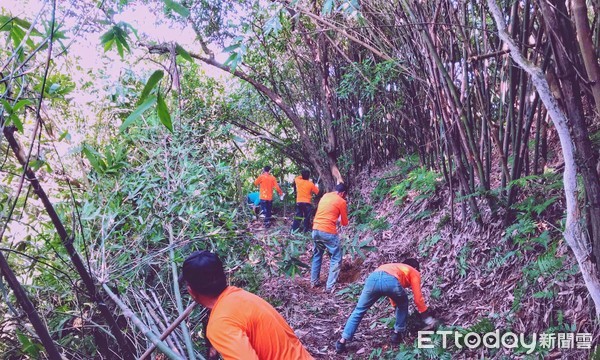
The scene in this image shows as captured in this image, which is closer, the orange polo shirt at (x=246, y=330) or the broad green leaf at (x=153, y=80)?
the broad green leaf at (x=153, y=80)

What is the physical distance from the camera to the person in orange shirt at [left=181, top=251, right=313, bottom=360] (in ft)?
5.88

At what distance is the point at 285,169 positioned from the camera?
482 inches

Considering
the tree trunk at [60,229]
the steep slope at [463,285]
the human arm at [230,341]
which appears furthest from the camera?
the steep slope at [463,285]

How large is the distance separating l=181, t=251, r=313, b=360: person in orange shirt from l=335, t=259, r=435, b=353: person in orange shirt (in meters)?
2.07

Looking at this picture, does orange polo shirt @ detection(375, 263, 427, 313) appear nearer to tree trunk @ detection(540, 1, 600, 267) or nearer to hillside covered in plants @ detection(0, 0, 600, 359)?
hillside covered in plants @ detection(0, 0, 600, 359)

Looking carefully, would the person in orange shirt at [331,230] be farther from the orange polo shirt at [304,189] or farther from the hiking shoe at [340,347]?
the orange polo shirt at [304,189]

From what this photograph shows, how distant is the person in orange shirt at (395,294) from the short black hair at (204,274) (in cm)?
228

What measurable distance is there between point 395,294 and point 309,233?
1.24 metres

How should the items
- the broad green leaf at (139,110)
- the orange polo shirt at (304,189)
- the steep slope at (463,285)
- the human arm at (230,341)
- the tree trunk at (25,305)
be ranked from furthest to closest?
Result: the orange polo shirt at (304,189) < the steep slope at (463,285) < the human arm at (230,341) < the tree trunk at (25,305) < the broad green leaf at (139,110)

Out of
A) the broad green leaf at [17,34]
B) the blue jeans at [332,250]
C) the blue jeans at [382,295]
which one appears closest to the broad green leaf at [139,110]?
the broad green leaf at [17,34]

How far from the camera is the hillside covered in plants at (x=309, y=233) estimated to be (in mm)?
1825

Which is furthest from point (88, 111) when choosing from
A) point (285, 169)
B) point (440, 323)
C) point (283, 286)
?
point (285, 169)

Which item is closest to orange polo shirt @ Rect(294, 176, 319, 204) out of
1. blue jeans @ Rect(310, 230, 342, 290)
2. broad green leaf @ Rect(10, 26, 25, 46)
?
blue jeans @ Rect(310, 230, 342, 290)

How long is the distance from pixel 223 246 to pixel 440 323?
203 centimetres
